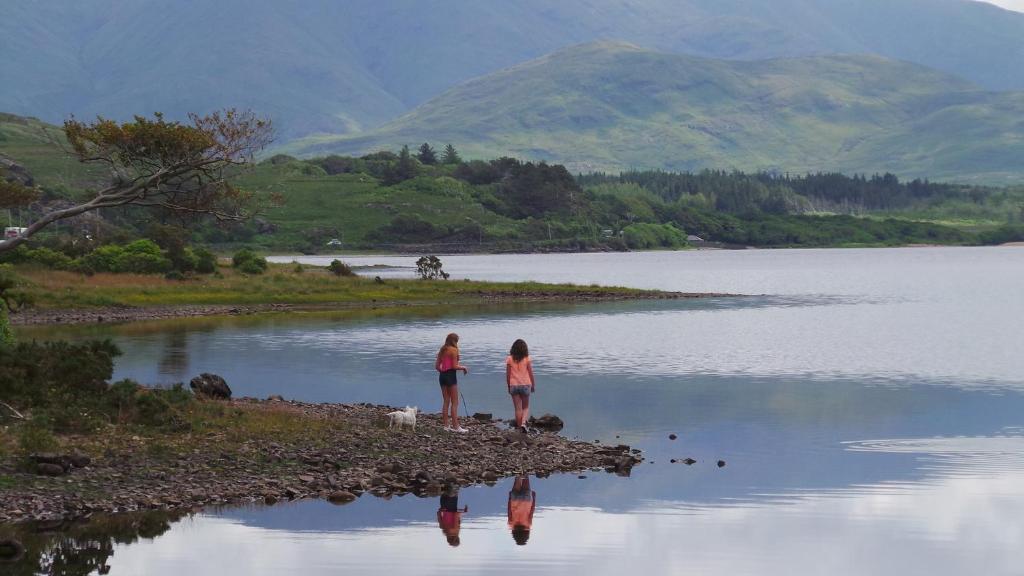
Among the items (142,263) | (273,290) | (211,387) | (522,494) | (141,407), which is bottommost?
(522,494)

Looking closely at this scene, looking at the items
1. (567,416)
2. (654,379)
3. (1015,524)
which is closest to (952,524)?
(1015,524)

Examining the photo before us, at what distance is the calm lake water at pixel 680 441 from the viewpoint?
87.6ft

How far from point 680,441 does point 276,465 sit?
13.7m

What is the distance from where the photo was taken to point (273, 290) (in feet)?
365

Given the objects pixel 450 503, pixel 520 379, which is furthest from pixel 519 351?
pixel 450 503

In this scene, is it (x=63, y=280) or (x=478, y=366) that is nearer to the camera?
(x=478, y=366)

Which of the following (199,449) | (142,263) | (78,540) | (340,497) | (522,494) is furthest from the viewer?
(142,263)

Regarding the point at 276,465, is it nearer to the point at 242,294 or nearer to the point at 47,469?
the point at 47,469

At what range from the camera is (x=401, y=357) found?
68000 millimetres

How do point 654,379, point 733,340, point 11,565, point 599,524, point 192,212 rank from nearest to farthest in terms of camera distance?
point 11,565 < point 599,524 < point 192,212 < point 654,379 < point 733,340

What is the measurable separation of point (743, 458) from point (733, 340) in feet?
151

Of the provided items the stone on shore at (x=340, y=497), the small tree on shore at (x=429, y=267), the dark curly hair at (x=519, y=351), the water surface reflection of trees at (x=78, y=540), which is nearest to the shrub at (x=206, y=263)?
the small tree on shore at (x=429, y=267)

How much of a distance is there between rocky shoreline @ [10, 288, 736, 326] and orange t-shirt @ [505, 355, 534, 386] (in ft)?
164

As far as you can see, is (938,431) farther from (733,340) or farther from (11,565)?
(733,340)
